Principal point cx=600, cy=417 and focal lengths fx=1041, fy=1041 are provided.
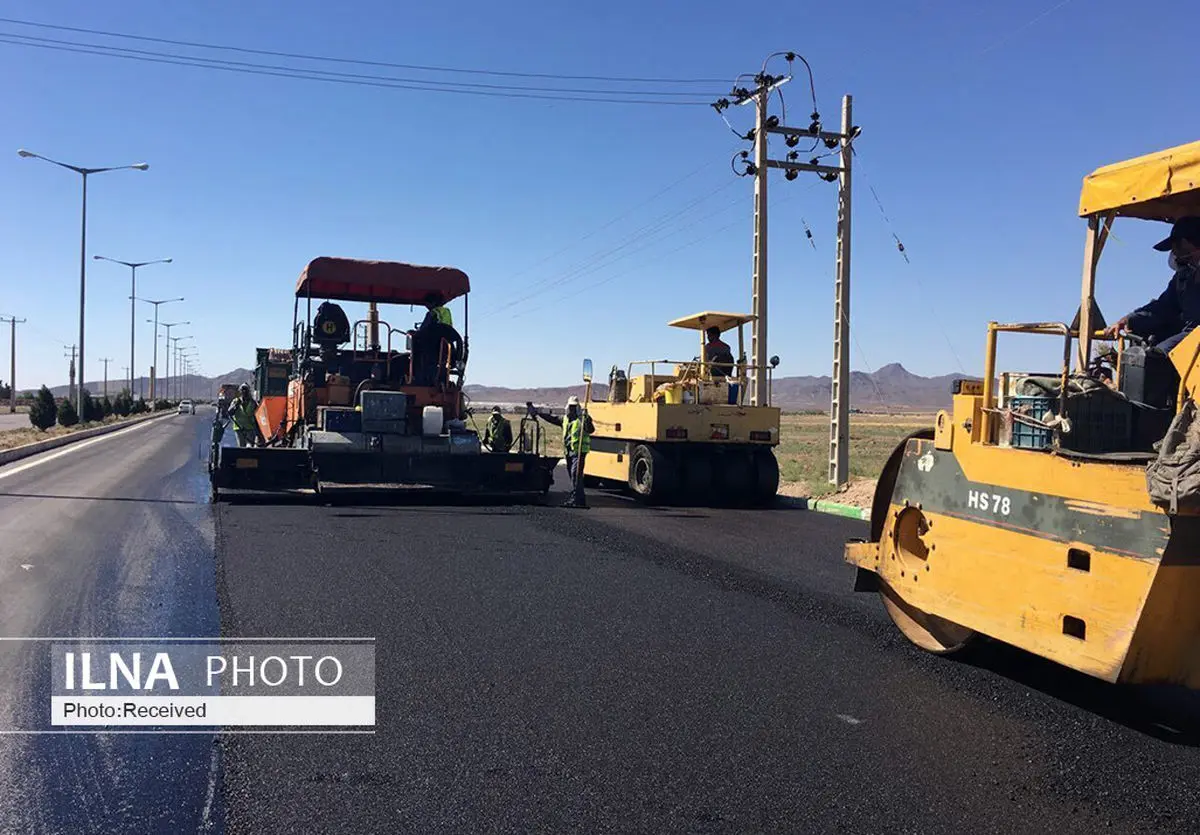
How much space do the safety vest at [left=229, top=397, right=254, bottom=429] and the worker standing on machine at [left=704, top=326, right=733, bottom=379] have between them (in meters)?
7.01

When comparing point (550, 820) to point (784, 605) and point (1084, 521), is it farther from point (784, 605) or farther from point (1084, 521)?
point (784, 605)

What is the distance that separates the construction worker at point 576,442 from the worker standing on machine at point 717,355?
2.26 m

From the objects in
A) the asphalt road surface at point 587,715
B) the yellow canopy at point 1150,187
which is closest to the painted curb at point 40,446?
the asphalt road surface at point 587,715

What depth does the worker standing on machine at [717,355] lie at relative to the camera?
53.6ft

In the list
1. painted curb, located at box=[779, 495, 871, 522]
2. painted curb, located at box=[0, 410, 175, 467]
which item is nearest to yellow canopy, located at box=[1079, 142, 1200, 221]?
painted curb, located at box=[779, 495, 871, 522]

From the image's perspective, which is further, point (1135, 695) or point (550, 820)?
point (1135, 695)

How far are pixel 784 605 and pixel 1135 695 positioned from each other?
8.22ft

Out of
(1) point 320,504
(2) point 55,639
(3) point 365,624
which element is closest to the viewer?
(2) point 55,639

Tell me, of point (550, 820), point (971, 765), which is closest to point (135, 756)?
point (550, 820)

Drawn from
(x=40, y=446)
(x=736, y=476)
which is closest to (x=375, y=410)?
(x=736, y=476)

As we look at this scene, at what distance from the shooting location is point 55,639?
20.0 feet

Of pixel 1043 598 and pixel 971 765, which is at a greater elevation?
pixel 1043 598

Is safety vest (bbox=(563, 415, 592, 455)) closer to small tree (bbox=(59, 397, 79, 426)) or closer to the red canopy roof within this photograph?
the red canopy roof

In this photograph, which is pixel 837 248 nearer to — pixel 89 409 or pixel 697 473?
pixel 697 473
